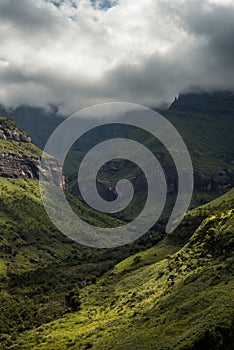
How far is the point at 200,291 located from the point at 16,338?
286 feet

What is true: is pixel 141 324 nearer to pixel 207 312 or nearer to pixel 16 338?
pixel 207 312

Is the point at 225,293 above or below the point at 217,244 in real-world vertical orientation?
below

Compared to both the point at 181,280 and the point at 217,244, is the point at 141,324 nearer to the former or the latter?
the point at 181,280

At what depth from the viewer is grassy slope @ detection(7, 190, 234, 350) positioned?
301 ft

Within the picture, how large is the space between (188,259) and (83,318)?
47783mm

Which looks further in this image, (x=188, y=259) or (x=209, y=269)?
(x=188, y=259)

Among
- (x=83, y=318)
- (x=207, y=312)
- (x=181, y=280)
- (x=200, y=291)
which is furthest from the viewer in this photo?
(x=83, y=318)

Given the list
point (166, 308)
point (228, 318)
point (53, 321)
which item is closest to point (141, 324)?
point (166, 308)

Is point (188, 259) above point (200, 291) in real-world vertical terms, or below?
above

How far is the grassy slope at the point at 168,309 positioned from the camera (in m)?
91.7

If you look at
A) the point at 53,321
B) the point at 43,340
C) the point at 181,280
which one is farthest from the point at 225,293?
the point at 53,321

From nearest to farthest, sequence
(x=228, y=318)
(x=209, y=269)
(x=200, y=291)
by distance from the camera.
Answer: (x=228, y=318), (x=200, y=291), (x=209, y=269)

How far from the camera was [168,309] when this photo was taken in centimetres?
11706

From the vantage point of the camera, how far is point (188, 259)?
15900 centimetres
